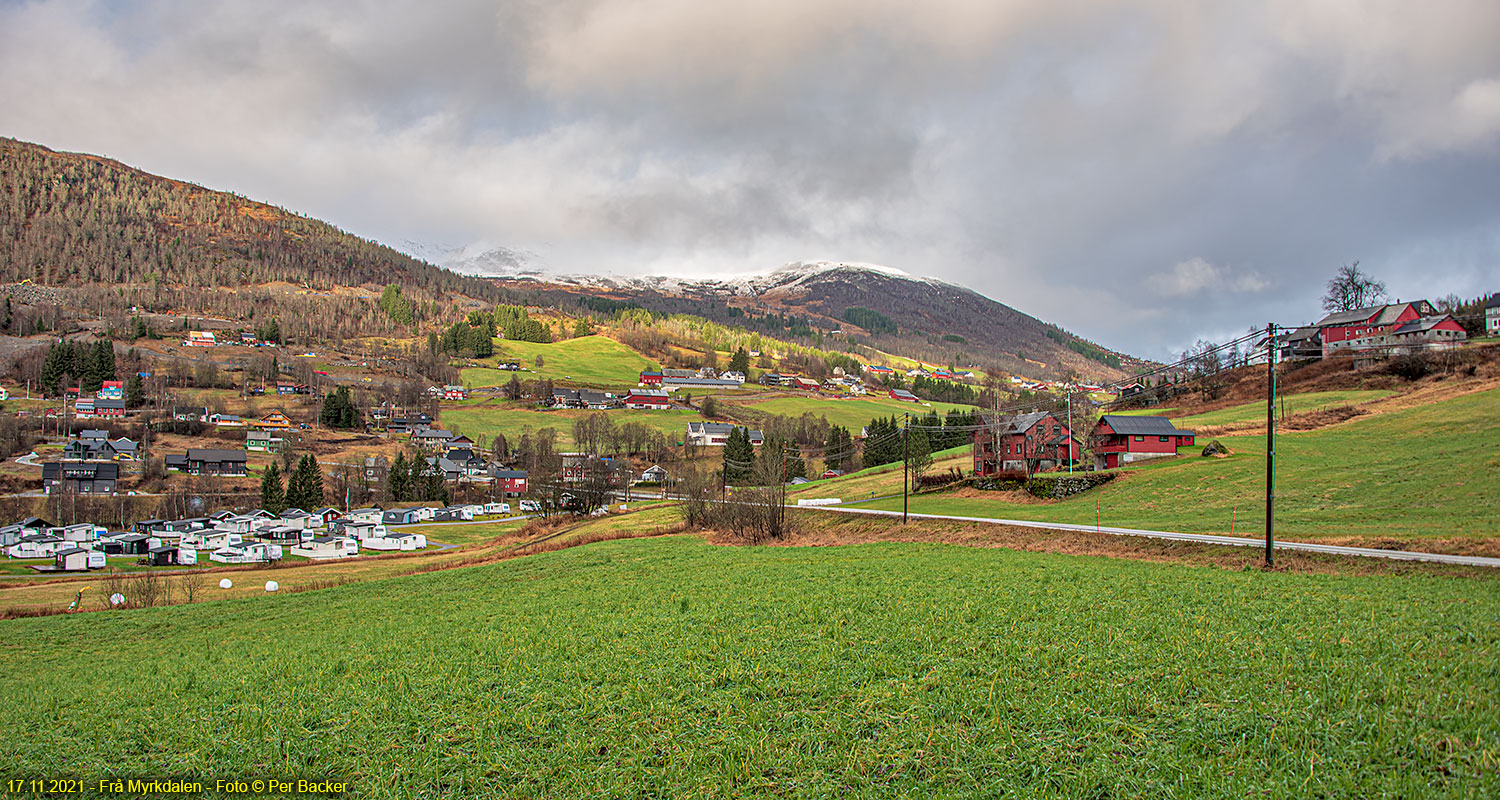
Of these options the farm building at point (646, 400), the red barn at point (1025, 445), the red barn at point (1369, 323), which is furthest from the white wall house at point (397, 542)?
the red barn at point (1369, 323)

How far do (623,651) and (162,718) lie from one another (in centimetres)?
774

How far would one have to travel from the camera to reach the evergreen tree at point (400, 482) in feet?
362

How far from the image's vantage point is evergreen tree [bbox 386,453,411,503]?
11038cm

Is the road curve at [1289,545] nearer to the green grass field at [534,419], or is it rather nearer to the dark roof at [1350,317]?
the dark roof at [1350,317]

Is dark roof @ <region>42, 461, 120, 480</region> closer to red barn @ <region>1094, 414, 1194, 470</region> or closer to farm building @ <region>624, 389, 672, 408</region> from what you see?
farm building @ <region>624, 389, 672, 408</region>

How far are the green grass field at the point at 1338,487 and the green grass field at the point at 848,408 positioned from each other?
87.2 metres

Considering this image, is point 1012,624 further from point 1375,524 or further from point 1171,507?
point 1171,507

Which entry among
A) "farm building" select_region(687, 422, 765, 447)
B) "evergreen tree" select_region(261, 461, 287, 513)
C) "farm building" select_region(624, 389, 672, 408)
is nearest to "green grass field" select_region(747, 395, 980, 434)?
"farm building" select_region(687, 422, 765, 447)

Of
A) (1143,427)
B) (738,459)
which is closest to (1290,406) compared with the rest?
(1143,427)

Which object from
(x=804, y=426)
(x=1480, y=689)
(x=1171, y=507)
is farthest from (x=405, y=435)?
(x=1480, y=689)

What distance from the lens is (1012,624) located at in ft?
46.0

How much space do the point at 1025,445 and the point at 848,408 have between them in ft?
293

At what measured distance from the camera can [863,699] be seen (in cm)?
1001

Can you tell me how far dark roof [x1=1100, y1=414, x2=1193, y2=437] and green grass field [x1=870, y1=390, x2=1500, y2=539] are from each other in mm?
4904
